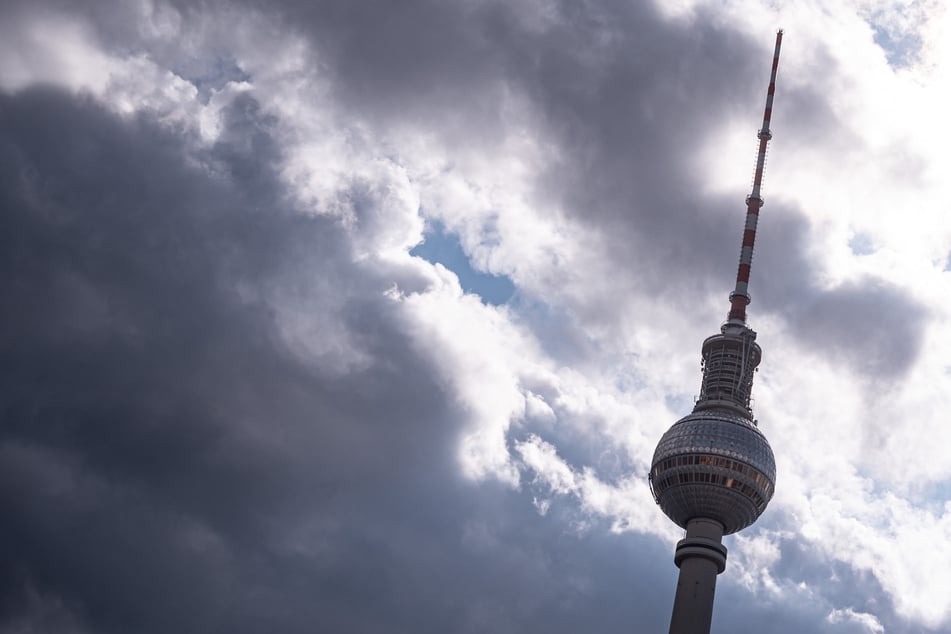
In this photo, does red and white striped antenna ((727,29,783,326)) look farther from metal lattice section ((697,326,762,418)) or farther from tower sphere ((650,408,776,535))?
tower sphere ((650,408,776,535))

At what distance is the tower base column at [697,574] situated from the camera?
131m

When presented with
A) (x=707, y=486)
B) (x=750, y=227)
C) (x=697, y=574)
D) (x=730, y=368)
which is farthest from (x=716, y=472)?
(x=750, y=227)

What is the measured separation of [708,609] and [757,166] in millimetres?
78534

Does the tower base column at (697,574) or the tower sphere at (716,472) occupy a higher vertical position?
the tower sphere at (716,472)

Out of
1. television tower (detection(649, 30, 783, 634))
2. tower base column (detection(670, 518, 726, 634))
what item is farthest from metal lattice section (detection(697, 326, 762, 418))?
tower base column (detection(670, 518, 726, 634))

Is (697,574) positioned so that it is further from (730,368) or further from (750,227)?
(750,227)

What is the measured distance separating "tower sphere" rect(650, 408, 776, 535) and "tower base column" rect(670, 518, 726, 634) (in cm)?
262

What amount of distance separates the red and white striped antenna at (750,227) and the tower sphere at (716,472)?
23771 mm

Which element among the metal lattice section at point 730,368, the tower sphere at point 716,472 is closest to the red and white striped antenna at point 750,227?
the metal lattice section at point 730,368

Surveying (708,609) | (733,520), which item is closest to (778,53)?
(733,520)

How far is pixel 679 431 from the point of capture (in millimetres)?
147375

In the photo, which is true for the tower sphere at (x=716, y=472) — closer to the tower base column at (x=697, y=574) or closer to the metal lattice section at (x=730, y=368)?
the tower base column at (x=697, y=574)

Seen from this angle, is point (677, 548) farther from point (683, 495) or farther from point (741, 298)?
point (741, 298)

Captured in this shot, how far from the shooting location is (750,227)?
551ft
